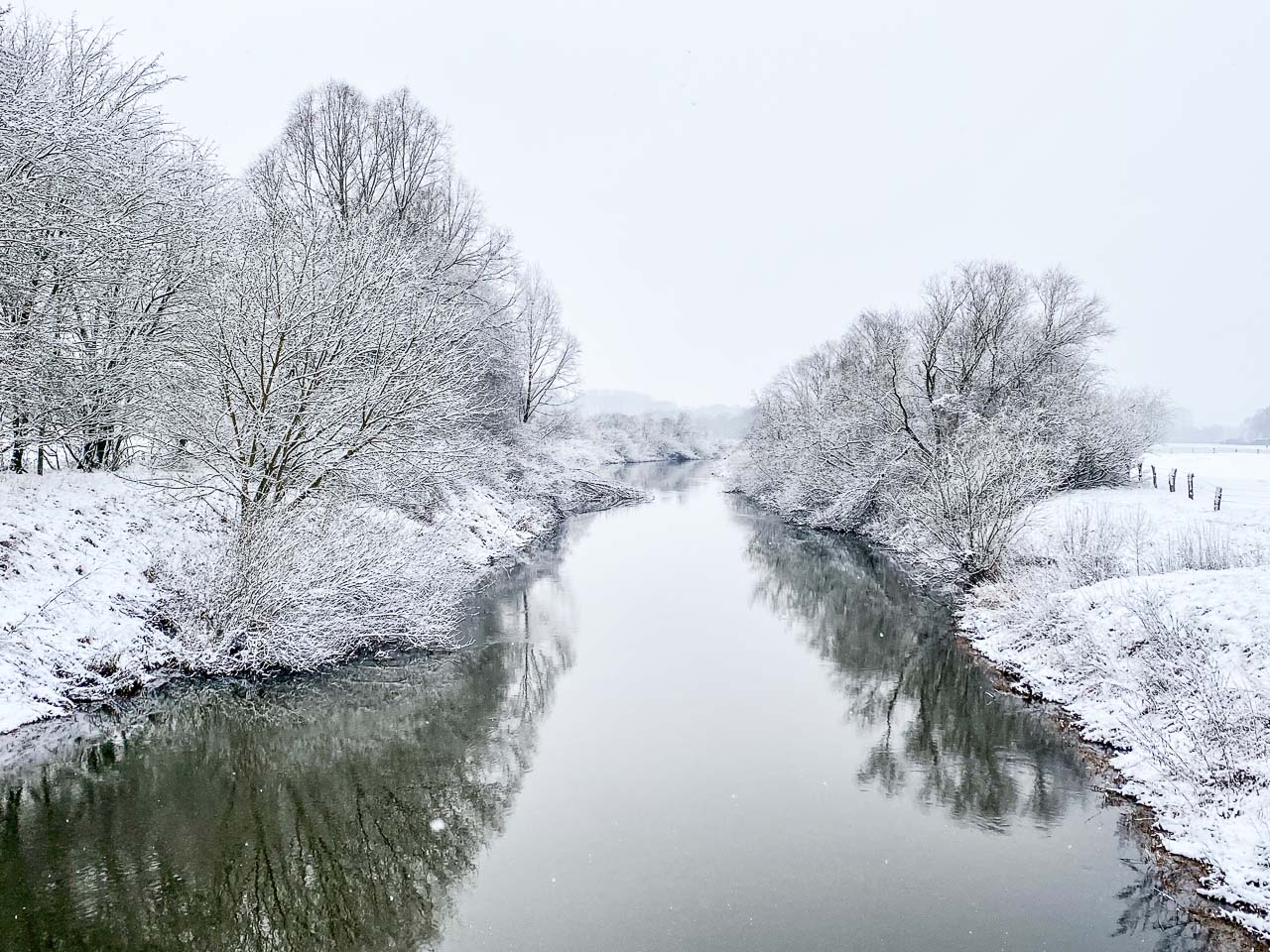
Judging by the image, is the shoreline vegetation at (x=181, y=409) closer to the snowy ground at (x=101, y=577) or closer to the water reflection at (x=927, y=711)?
the snowy ground at (x=101, y=577)

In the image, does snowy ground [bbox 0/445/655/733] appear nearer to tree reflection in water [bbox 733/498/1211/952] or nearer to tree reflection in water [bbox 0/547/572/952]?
tree reflection in water [bbox 0/547/572/952]

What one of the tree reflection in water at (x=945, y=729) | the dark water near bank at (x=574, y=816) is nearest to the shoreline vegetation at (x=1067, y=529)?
the tree reflection in water at (x=945, y=729)

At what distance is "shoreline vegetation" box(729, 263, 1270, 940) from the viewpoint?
8.48m

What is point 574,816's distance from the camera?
8.55 meters

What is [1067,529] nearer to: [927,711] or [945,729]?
[927,711]

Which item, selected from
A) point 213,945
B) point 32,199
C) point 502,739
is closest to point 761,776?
point 502,739

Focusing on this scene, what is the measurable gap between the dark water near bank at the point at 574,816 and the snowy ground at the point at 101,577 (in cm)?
71

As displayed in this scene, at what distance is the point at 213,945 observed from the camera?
6043mm

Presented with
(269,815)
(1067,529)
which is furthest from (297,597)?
(1067,529)

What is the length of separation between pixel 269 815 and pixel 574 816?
338 cm

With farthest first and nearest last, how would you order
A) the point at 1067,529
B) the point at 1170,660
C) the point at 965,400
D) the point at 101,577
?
the point at 965,400 → the point at 1067,529 → the point at 101,577 → the point at 1170,660

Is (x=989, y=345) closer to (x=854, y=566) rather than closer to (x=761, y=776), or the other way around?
(x=854, y=566)

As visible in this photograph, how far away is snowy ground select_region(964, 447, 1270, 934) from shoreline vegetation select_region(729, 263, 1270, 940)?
3 cm

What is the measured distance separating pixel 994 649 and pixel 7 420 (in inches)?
716
